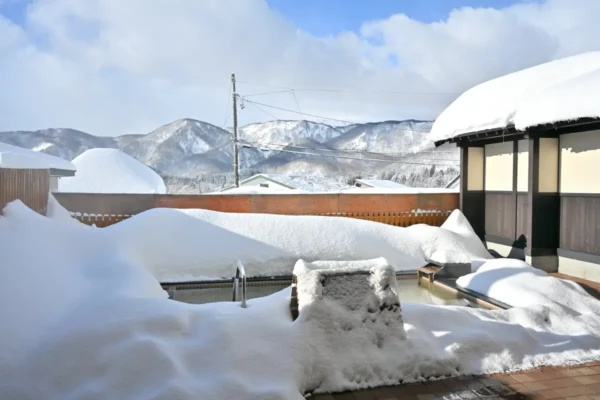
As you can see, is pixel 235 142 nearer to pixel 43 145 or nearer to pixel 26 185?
pixel 26 185

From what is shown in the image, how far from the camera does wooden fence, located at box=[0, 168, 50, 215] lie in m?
5.63

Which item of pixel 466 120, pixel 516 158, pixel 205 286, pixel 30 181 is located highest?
pixel 466 120

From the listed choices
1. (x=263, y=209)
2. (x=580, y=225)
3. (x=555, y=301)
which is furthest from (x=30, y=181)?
(x=580, y=225)

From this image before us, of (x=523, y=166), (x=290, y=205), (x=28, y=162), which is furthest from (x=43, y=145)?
(x=523, y=166)

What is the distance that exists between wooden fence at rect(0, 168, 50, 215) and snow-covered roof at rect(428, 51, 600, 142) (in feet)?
25.5

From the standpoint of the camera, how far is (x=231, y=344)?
301cm

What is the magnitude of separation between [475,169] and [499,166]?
0.66m

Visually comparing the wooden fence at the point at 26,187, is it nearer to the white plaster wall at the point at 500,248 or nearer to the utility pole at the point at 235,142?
the white plaster wall at the point at 500,248

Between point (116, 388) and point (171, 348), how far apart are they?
0.43m

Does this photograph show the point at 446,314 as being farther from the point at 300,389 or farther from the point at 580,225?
the point at 580,225

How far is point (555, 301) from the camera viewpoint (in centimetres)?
478

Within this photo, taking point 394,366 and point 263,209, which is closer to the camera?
point 394,366

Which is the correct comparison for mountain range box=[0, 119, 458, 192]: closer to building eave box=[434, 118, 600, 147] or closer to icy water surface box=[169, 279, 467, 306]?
building eave box=[434, 118, 600, 147]

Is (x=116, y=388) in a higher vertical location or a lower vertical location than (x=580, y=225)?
lower
